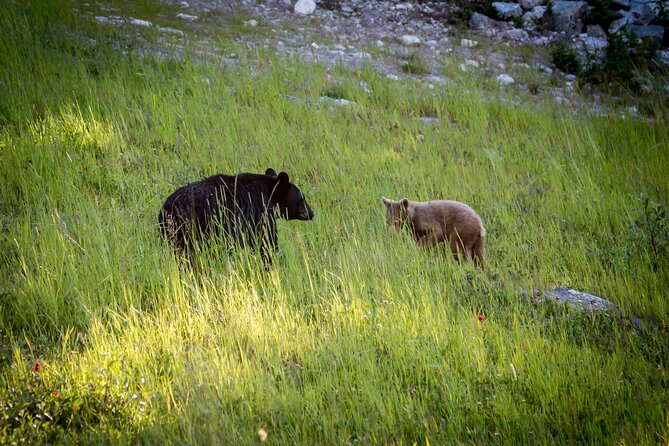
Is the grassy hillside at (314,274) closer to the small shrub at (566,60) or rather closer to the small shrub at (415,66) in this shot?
the small shrub at (415,66)

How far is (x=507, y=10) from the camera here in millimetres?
15367

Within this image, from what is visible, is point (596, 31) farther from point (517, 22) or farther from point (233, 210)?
point (233, 210)

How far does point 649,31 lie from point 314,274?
1268cm

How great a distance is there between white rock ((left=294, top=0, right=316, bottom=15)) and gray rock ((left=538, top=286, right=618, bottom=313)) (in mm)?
11203

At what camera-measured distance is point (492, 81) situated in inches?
459

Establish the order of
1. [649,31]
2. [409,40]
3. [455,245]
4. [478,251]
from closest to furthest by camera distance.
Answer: [478,251], [455,245], [409,40], [649,31]

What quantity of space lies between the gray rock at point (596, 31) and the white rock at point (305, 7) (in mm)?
6755

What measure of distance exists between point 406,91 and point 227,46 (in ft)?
12.0

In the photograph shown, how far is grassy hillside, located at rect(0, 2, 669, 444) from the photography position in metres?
3.64

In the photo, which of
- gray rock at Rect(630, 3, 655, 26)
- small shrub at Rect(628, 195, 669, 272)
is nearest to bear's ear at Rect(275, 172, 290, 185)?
small shrub at Rect(628, 195, 669, 272)

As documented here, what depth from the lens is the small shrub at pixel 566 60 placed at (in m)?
12.7

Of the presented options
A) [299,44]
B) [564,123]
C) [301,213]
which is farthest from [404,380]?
[299,44]

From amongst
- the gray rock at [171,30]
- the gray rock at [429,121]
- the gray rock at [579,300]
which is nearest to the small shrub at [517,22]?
the gray rock at [429,121]

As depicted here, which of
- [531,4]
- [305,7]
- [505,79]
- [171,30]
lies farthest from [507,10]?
[171,30]
